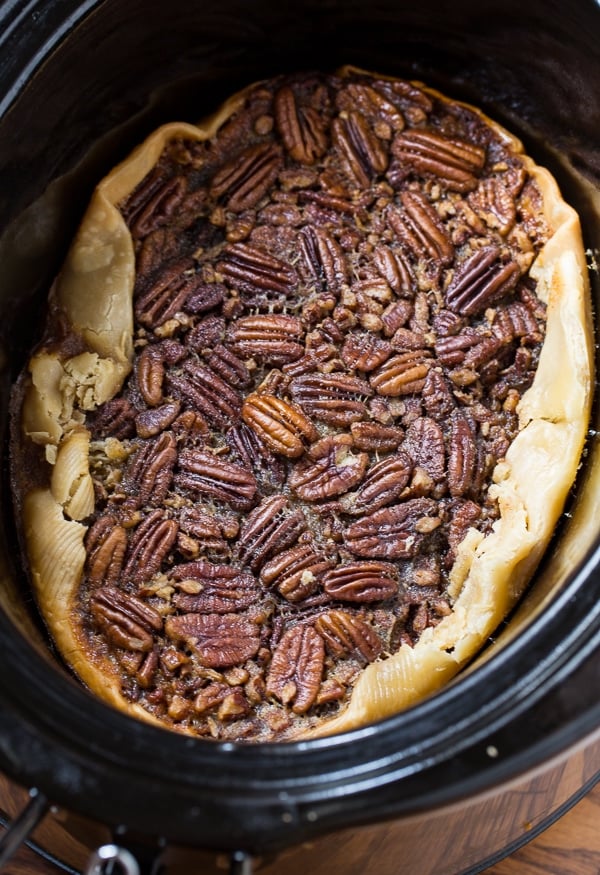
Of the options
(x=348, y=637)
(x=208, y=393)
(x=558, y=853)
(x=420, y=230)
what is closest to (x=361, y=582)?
(x=348, y=637)

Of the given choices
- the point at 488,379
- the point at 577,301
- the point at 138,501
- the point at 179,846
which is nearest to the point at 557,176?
the point at 577,301

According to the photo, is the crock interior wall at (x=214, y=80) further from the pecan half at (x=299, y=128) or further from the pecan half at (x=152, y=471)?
the pecan half at (x=152, y=471)

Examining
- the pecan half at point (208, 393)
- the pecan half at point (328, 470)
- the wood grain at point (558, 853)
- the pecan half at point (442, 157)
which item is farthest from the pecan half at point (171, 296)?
the wood grain at point (558, 853)

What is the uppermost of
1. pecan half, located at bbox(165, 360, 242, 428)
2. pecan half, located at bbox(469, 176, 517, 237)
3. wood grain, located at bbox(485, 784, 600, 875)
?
pecan half, located at bbox(469, 176, 517, 237)

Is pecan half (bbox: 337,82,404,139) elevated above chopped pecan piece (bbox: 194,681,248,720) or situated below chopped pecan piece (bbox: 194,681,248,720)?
above

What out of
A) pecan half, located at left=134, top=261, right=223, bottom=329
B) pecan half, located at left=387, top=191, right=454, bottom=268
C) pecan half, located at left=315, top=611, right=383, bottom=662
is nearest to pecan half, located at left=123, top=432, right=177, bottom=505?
pecan half, located at left=134, top=261, right=223, bottom=329

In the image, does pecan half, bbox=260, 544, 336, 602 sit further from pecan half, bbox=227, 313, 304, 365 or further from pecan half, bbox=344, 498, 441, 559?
pecan half, bbox=227, 313, 304, 365

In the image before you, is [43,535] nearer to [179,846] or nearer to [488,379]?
[179,846]
